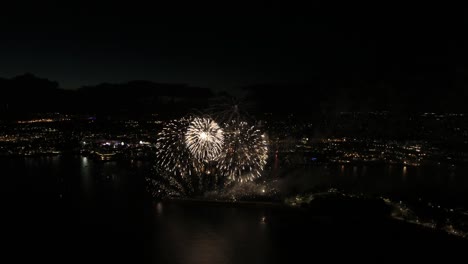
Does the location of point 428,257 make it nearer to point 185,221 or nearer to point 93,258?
point 185,221

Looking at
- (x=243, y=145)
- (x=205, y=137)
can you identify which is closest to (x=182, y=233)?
(x=205, y=137)

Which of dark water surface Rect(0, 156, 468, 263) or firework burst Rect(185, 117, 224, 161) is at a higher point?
firework burst Rect(185, 117, 224, 161)

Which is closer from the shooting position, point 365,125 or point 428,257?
point 428,257

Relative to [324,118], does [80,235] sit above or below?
below

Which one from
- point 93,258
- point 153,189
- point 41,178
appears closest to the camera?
point 93,258

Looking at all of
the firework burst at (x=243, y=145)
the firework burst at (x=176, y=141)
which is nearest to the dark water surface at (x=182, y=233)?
the firework burst at (x=243, y=145)

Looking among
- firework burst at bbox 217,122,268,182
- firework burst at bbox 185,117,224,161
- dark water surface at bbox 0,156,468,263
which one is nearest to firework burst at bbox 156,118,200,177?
firework burst at bbox 185,117,224,161

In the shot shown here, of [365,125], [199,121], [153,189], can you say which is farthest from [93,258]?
[365,125]

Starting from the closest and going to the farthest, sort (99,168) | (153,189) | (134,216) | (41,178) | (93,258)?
(93,258), (134,216), (153,189), (41,178), (99,168)

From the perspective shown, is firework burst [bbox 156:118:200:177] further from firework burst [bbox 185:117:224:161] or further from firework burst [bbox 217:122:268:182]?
firework burst [bbox 217:122:268:182]

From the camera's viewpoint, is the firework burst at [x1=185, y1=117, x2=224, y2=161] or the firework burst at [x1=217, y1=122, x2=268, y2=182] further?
the firework burst at [x1=217, y1=122, x2=268, y2=182]
